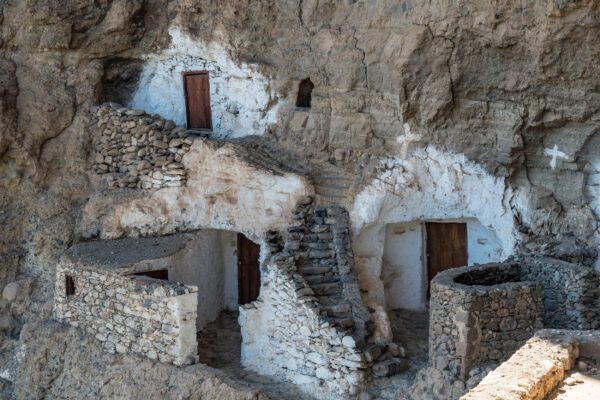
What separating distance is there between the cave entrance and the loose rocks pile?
Result: 142 inches

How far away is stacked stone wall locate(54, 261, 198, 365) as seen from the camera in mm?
9523

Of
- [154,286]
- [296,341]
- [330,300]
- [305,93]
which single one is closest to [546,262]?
[330,300]

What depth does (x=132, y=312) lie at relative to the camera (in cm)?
993

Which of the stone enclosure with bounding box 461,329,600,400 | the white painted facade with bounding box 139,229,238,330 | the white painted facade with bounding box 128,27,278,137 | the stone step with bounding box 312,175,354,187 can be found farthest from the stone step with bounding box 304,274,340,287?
the stone enclosure with bounding box 461,329,600,400

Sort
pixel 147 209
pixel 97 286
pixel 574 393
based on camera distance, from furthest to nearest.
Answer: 1. pixel 147 209
2. pixel 97 286
3. pixel 574 393

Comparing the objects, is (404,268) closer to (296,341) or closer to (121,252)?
(296,341)

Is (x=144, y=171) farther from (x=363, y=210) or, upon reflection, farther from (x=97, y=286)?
(x=363, y=210)

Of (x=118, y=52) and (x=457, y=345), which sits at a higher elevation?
(x=118, y=52)

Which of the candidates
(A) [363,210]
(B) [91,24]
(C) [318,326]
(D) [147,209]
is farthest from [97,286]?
(B) [91,24]

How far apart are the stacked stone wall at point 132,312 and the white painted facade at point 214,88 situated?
3.84 meters

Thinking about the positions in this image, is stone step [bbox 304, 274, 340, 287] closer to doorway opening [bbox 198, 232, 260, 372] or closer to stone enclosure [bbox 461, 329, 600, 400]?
doorway opening [bbox 198, 232, 260, 372]

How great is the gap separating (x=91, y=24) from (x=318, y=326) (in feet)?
22.5

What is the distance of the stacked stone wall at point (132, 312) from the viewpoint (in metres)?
9.52

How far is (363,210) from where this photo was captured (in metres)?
11.1
